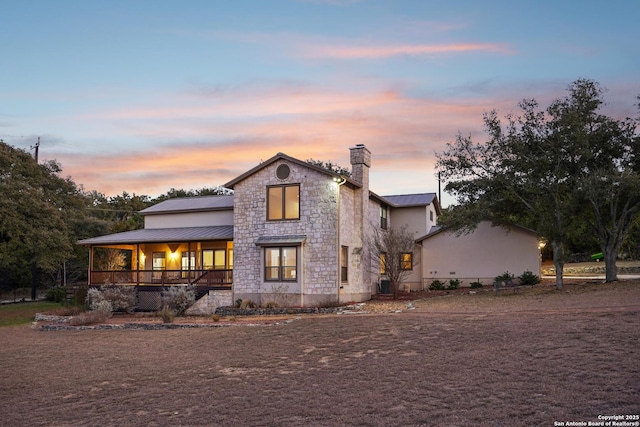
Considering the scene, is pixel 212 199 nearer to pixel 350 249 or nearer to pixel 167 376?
pixel 350 249

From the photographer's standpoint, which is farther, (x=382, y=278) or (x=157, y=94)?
(x=382, y=278)

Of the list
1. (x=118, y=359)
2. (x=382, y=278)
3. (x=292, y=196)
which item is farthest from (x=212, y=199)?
(x=118, y=359)

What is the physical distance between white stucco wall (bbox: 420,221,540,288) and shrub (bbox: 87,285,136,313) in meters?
16.6

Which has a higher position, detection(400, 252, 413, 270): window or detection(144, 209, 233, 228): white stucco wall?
detection(144, 209, 233, 228): white stucco wall

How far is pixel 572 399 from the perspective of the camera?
8.30 metres

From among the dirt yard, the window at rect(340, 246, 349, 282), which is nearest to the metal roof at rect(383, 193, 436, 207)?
the window at rect(340, 246, 349, 282)

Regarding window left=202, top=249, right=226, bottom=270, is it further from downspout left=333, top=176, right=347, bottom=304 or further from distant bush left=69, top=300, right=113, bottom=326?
downspout left=333, top=176, right=347, bottom=304

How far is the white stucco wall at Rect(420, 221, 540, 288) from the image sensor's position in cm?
3169

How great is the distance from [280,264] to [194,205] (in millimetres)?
9579

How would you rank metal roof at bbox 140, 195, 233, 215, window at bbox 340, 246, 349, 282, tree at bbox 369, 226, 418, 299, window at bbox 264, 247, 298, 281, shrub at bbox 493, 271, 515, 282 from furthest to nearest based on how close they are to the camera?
metal roof at bbox 140, 195, 233, 215
shrub at bbox 493, 271, 515, 282
tree at bbox 369, 226, 418, 299
window at bbox 340, 246, 349, 282
window at bbox 264, 247, 298, 281

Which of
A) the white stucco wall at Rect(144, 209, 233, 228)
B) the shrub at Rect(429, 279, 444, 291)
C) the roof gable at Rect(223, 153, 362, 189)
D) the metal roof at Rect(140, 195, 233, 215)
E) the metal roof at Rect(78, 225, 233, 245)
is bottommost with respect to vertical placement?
the shrub at Rect(429, 279, 444, 291)

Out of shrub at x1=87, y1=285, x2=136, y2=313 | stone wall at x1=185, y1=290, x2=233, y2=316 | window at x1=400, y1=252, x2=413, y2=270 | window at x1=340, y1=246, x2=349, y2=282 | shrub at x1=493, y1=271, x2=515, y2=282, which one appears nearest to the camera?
window at x1=340, y1=246, x2=349, y2=282

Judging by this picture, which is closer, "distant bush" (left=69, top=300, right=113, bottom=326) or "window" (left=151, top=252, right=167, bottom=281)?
"distant bush" (left=69, top=300, right=113, bottom=326)

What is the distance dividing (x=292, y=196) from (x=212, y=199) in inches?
359
